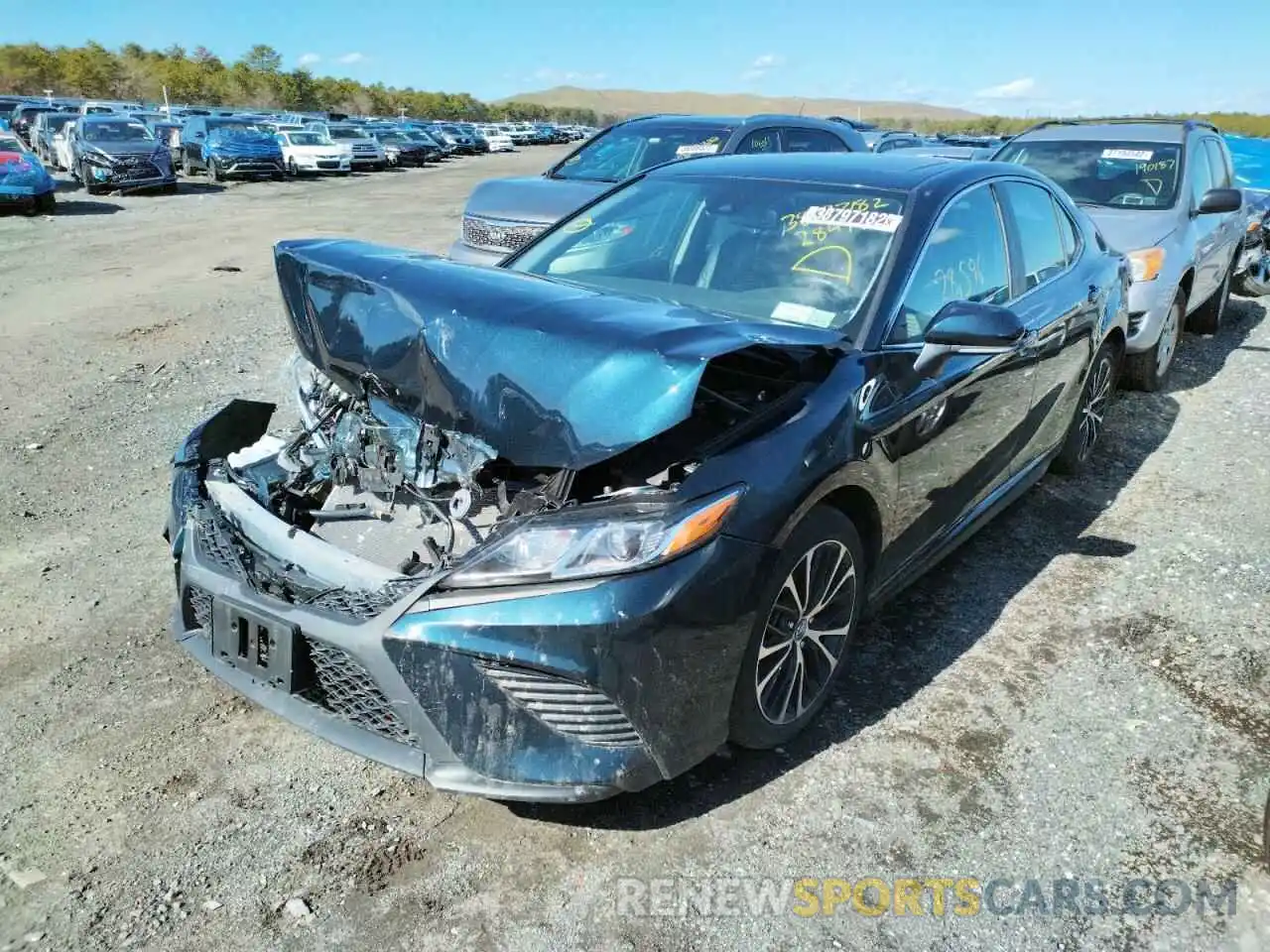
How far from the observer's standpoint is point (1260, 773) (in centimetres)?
291

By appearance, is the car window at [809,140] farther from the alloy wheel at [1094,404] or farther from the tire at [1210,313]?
the alloy wheel at [1094,404]

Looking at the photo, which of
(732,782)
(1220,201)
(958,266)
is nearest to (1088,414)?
(958,266)

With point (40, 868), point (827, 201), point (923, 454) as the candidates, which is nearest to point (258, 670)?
point (40, 868)

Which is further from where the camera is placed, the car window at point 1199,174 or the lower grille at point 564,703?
the car window at point 1199,174

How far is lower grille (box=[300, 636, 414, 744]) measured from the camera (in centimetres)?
238

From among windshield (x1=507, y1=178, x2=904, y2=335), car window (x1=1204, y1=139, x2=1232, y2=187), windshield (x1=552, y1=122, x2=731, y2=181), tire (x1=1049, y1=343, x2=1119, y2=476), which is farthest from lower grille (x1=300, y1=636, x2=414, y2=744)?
car window (x1=1204, y1=139, x2=1232, y2=187)

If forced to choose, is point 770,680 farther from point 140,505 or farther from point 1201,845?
point 140,505

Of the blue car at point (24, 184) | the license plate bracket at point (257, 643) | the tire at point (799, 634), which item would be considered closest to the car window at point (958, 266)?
the tire at point (799, 634)

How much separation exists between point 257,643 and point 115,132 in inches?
902

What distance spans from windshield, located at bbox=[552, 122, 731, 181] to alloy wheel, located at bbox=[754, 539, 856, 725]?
251 inches

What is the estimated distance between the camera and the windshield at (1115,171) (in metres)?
7.22

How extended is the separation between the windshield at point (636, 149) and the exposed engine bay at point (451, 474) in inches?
241

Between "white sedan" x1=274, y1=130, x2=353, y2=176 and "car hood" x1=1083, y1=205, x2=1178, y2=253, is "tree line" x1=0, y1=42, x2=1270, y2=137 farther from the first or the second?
"car hood" x1=1083, y1=205, x2=1178, y2=253

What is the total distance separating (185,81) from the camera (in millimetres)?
73000
